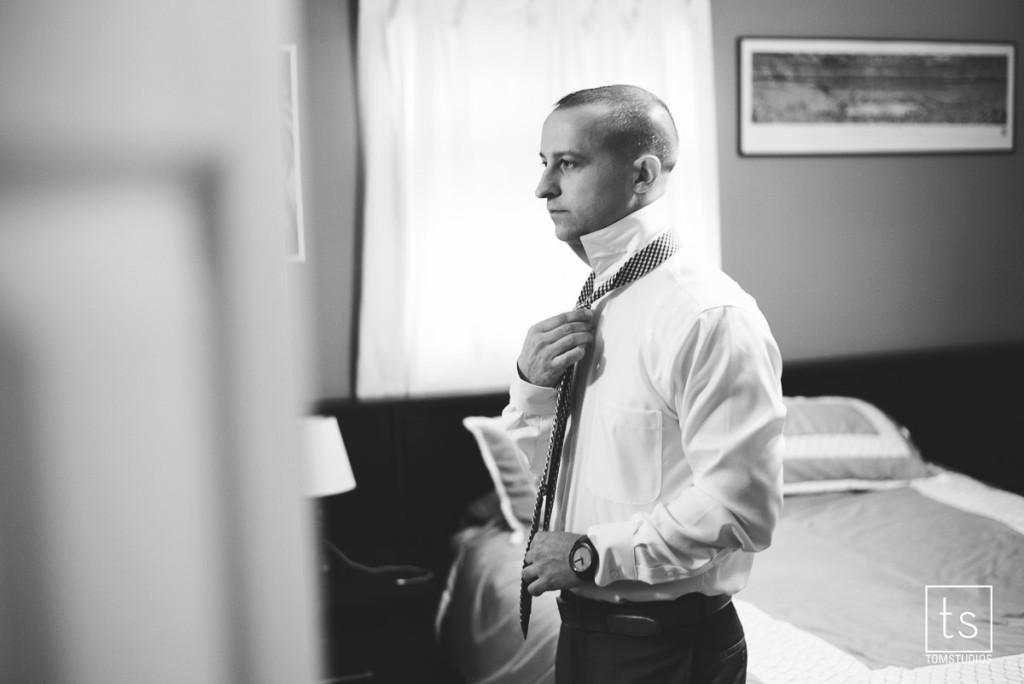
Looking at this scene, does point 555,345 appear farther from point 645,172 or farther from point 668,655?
point 668,655

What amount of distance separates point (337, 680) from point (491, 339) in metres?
1.19

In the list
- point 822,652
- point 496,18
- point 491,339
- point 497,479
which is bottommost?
point 822,652

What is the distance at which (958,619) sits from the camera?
1.82 metres

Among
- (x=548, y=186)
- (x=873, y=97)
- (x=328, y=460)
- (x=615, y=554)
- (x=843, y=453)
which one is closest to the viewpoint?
(x=615, y=554)

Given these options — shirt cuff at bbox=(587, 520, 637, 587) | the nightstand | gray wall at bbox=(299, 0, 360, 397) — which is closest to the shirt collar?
shirt cuff at bbox=(587, 520, 637, 587)

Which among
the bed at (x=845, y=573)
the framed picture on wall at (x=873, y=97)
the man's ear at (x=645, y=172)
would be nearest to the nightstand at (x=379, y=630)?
the bed at (x=845, y=573)

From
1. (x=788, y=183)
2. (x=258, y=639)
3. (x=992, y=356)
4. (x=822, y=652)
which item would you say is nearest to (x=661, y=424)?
(x=258, y=639)

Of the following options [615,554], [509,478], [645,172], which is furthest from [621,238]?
[509,478]

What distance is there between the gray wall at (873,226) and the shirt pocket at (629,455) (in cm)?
222

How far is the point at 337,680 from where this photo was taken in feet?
7.58

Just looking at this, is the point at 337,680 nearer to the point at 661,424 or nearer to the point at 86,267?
the point at 661,424

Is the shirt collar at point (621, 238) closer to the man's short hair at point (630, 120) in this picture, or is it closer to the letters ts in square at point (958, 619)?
the man's short hair at point (630, 120)

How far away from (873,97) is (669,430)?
267cm

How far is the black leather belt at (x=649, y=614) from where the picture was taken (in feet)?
3.60
